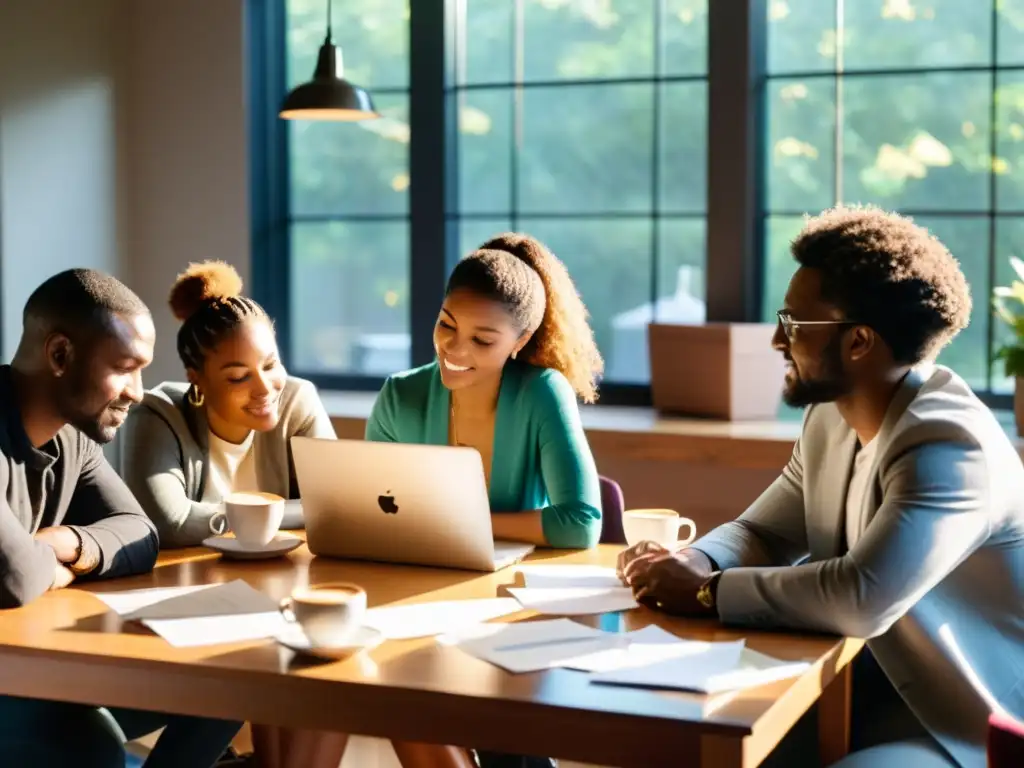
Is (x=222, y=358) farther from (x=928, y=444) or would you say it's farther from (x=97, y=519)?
(x=928, y=444)

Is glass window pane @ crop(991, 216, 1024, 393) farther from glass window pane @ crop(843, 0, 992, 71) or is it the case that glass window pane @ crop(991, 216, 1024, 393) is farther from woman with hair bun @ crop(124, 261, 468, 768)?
woman with hair bun @ crop(124, 261, 468, 768)

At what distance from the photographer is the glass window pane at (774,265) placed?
14.3ft

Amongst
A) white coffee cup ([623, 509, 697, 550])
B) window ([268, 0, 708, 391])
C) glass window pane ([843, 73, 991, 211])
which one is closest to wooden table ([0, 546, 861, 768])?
white coffee cup ([623, 509, 697, 550])

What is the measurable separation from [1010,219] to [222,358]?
2496mm

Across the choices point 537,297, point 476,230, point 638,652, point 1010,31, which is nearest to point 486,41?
point 476,230

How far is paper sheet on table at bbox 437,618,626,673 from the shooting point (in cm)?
169

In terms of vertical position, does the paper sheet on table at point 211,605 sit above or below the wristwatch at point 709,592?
below

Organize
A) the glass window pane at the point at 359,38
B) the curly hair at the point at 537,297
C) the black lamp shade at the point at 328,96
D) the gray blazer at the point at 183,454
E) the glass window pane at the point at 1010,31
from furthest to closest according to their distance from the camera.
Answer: the glass window pane at the point at 359,38
the glass window pane at the point at 1010,31
the black lamp shade at the point at 328,96
the curly hair at the point at 537,297
the gray blazer at the point at 183,454

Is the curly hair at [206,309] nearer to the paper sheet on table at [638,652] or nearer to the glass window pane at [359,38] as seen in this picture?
the paper sheet on table at [638,652]

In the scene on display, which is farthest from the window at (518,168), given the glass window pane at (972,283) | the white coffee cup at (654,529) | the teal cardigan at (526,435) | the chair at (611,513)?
the white coffee cup at (654,529)

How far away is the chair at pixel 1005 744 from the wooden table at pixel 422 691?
22cm

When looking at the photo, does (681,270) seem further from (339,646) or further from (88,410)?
(339,646)

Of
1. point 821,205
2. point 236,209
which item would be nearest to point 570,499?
point 821,205

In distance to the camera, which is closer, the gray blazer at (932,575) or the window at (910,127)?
the gray blazer at (932,575)
